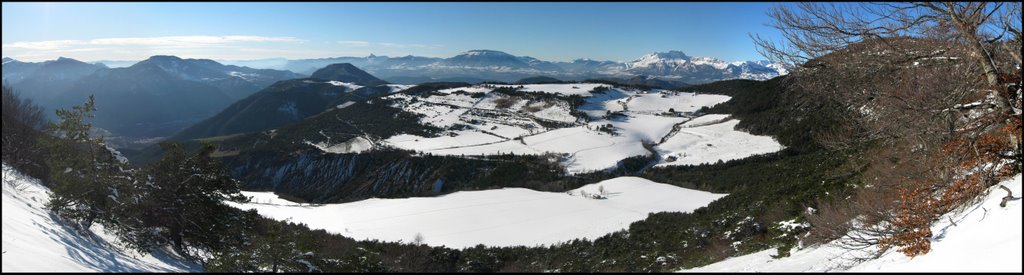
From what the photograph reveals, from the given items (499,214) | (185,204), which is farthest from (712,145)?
(185,204)

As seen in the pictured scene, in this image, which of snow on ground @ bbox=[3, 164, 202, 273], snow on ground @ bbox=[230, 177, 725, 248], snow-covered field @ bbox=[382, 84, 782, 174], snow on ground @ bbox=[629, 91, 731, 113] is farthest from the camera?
snow on ground @ bbox=[629, 91, 731, 113]

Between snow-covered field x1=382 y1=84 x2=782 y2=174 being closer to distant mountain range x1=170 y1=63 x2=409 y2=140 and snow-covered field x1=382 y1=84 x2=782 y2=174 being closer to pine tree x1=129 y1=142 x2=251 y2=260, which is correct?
pine tree x1=129 y1=142 x2=251 y2=260

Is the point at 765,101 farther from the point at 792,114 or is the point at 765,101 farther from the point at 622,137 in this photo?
the point at 622,137

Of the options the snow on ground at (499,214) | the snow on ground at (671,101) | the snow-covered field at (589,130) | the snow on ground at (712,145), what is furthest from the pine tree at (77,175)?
the snow on ground at (671,101)

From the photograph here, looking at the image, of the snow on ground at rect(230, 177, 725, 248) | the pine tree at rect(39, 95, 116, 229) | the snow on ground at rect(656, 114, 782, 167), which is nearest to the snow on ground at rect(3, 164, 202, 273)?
the pine tree at rect(39, 95, 116, 229)

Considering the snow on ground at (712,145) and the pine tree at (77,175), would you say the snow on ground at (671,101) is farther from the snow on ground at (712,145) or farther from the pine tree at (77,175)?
the pine tree at (77,175)

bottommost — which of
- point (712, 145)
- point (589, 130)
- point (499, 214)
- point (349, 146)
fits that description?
point (349, 146)

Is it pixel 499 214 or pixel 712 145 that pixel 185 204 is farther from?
pixel 712 145
